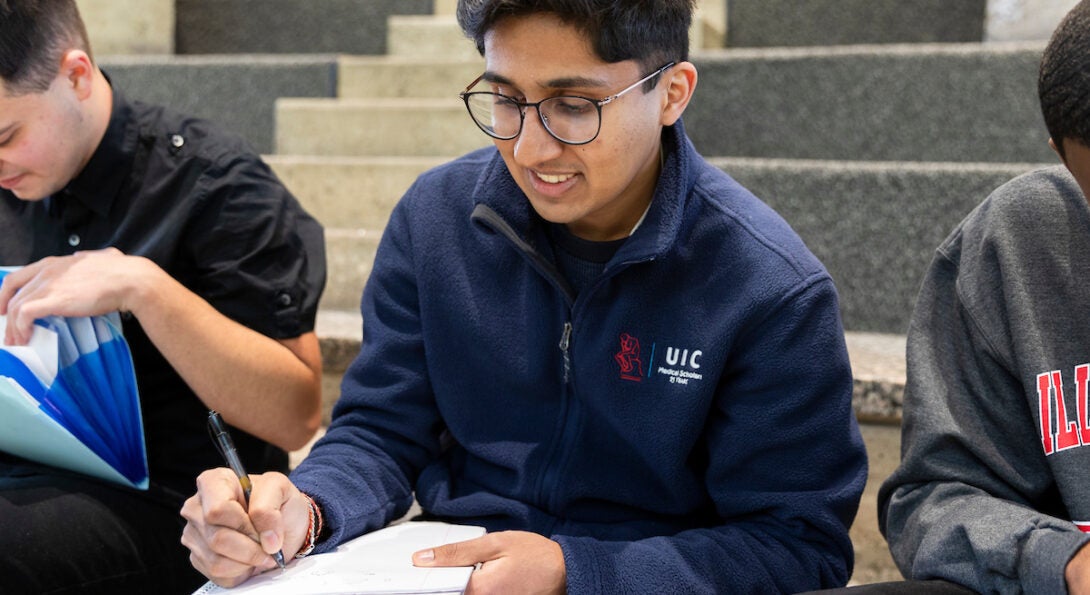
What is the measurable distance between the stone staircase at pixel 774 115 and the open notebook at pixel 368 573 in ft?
→ 2.65

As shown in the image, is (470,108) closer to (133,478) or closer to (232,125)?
(133,478)

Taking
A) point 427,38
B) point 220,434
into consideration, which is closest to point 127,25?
point 427,38

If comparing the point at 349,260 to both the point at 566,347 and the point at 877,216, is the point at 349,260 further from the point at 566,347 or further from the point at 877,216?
the point at 566,347

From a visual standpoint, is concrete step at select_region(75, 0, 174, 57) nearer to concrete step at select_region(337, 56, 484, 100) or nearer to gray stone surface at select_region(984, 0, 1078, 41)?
concrete step at select_region(337, 56, 484, 100)

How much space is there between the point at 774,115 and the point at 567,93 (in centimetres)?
144

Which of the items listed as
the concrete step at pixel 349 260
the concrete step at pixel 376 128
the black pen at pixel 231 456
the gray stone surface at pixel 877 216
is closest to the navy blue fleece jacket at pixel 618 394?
the black pen at pixel 231 456

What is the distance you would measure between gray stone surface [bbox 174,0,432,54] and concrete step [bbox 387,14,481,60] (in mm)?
151

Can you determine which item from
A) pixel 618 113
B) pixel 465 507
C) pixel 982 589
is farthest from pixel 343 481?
pixel 982 589

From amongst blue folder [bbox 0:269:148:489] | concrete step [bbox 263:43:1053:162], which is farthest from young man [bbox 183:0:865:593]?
concrete step [bbox 263:43:1053:162]

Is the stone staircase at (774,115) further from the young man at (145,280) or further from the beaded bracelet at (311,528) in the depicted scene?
the beaded bracelet at (311,528)

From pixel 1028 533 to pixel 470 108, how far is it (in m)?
0.75

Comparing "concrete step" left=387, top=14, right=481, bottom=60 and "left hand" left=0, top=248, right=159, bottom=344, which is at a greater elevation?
"concrete step" left=387, top=14, right=481, bottom=60

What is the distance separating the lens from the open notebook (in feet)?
3.52

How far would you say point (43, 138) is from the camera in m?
1.46
